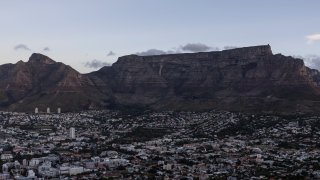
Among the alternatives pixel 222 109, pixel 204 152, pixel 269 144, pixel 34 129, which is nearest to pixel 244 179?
pixel 204 152

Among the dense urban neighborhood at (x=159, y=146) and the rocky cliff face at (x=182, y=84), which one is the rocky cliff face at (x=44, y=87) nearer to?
the rocky cliff face at (x=182, y=84)

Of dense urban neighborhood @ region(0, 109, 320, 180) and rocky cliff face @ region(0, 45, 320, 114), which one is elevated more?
rocky cliff face @ region(0, 45, 320, 114)

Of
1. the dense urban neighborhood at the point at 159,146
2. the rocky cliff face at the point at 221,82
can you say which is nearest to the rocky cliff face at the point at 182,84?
the rocky cliff face at the point at 221,82

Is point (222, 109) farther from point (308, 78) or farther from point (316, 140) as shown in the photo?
point (316, 140)

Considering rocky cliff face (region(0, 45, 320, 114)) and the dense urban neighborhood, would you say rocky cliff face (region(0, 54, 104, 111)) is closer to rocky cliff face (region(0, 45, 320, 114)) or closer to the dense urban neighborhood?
rocky cliff face (region(0, 45, 320, 114))

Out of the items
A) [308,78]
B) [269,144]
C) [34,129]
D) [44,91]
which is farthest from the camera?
[44,91]

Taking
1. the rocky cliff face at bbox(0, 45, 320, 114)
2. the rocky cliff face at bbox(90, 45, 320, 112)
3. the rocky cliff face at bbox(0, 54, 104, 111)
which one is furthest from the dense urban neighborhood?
the rocky cliff face at bbox(90, 45, 320, 112)

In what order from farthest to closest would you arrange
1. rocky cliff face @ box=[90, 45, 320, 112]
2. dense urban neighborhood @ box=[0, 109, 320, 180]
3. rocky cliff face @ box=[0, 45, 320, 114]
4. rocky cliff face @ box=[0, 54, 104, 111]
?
rocky cliff face @ box=[0, 54, 104, 111], rocky cliff face @ box=[0, 45, 320, 114], rocky cliff face @ box=[90, 45, 320, 112], dense urban neighborhood @ box=[0, 109, 320, 180]

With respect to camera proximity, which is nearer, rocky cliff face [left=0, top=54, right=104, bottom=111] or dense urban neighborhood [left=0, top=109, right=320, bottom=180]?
dense urban neighborhood [left=0, top=109, right=320, bottom=180]
